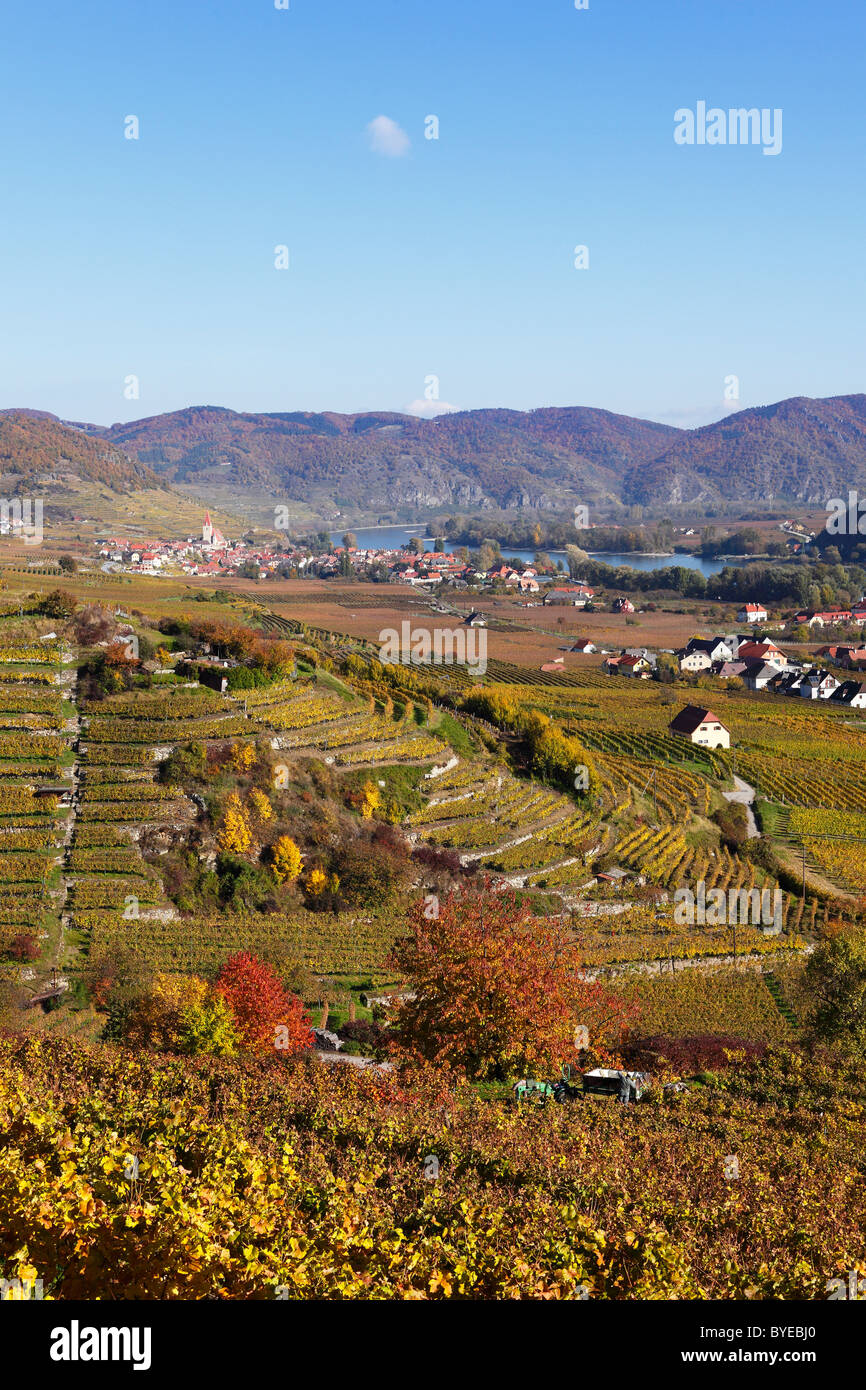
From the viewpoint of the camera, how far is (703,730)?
5094cm

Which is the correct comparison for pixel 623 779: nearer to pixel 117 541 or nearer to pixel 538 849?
pixel 538 849

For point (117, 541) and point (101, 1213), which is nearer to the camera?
point (101, 1213)

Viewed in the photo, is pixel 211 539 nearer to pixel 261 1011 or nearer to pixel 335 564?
pixel 335 564

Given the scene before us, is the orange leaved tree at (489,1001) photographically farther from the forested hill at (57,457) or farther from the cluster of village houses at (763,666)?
the forested hill at (57,457)

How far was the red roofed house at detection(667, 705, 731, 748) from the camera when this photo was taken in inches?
2002

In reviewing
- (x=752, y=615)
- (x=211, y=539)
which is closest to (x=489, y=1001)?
(x=752, y=615)

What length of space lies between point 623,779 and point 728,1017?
18.9 m

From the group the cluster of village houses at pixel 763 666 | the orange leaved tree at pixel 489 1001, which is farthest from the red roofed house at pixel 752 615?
the orange leaved tree at pixel 489 1001

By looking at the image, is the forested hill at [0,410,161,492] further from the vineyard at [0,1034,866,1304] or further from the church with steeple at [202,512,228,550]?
the vineyard at [0,1034,866,1304]

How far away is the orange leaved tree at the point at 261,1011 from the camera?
15539 millimetres

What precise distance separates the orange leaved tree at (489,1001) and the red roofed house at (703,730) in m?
36.5

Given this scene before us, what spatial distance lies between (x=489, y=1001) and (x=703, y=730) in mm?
38402

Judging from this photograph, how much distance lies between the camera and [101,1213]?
6.37 meters
